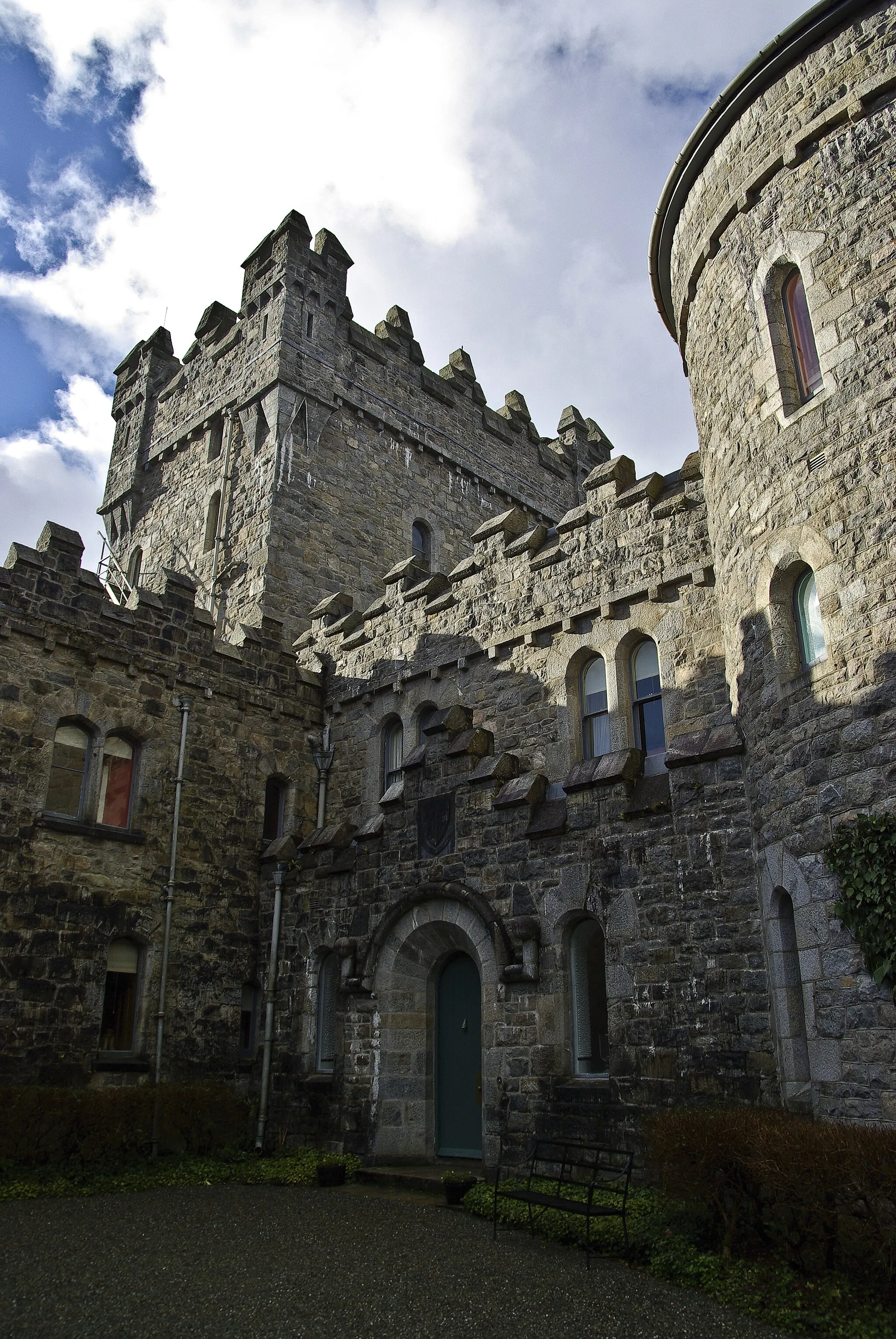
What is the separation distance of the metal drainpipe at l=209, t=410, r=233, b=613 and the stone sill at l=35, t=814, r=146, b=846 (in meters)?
8.11

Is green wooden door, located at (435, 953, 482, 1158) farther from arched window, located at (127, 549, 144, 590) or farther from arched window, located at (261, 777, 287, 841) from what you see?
arched window, located at (127, 549, 144, 590)

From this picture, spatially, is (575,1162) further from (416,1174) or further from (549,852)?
(549,852)

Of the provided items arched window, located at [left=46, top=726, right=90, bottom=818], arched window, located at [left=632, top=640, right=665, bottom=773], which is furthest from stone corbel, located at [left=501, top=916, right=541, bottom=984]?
arched window, located at [left=46, top=726, right=90, bottom=818]

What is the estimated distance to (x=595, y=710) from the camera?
43.4ft

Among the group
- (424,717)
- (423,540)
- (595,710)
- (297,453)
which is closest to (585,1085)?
(595,710)

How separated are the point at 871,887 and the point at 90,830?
10.3m

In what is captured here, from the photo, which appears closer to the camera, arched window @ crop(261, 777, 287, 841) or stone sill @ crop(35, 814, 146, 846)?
stone sill @ crop(35, 814, 146, 846)

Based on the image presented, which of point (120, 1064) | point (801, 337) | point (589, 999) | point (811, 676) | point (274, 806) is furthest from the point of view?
point (274, 806)

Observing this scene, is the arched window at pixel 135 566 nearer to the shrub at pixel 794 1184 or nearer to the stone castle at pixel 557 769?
the stone castle at pixel 557 769

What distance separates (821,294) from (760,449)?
160cm

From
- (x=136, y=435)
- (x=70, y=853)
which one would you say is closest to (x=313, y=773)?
(x=70, y=853)

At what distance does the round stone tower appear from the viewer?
8641 millimetres

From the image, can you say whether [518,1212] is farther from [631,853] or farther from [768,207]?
[768,207]

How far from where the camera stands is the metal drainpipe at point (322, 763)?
17078mm
